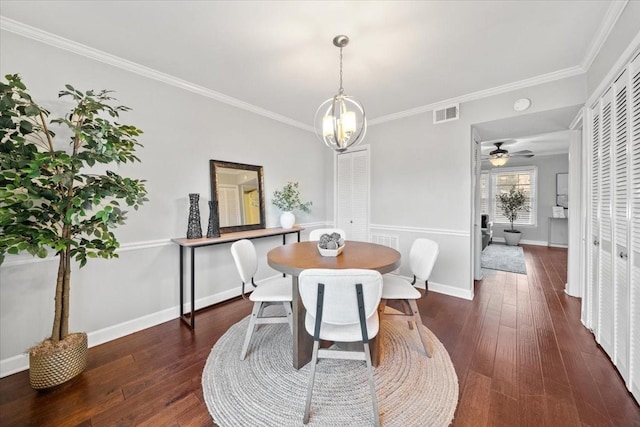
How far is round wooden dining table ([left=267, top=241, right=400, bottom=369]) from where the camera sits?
1720 millimetres

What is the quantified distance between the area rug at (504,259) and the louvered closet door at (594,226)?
2246mm

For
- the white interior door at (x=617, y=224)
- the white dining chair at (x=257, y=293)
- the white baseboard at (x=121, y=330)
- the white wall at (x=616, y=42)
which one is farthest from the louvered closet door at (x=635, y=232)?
the white baseboard at (x=121, y=330)

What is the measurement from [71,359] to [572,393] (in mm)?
3457

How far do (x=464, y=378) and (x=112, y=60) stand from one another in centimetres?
401

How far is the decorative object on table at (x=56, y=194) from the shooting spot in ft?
4.72

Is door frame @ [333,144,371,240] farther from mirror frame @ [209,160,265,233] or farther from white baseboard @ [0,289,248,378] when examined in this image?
white baseboard @ [0,289,248,378]

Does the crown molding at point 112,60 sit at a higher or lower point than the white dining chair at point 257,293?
higher

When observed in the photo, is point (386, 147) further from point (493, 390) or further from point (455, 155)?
point (493, 390)

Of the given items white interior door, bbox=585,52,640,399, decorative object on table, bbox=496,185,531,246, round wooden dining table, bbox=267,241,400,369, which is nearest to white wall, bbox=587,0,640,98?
white interior door, bbox=585,52,640,399

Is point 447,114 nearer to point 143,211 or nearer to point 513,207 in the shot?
point 143,211

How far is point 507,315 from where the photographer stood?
2.75 metres

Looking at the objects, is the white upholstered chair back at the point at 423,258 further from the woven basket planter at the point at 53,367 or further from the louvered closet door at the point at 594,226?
the woven basket planter at the point at 53,367

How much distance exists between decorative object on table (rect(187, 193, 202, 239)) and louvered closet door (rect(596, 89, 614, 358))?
12.2 ft

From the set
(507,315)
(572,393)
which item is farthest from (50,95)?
(507,315)
